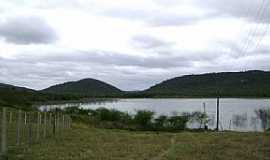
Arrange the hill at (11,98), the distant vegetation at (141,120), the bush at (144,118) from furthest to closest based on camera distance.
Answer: the bush at (144,118) → the hill at (11,98) → the distant vegetation at (141,120)

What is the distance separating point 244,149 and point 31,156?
10748 mm

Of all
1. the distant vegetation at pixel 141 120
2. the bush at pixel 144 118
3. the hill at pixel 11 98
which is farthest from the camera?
the bush at pixel 144 118

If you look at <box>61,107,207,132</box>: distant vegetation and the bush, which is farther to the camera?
the bush

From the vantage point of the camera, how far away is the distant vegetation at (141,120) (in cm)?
7750

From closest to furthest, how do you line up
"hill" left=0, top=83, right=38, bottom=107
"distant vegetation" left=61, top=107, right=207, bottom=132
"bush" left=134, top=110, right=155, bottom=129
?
"distant vegetation" left=61, top=107, right=207, bottom=132 → "hill" left=0, top=83, right=38, bottom=107 → "bush" left=134, top=110, right=155, bottom=129

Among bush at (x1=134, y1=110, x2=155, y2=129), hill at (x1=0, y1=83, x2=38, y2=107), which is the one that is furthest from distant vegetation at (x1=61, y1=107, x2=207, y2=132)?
hill at (x1=0, y1=83, x2=38, y2=107)

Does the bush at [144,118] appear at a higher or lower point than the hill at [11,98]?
lower

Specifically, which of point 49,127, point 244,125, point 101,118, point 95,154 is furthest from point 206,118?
point 95,154

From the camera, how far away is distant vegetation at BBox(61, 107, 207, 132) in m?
77.5

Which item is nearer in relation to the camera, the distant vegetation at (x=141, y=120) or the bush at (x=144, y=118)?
the distant vegetation at (x=141, y=120)

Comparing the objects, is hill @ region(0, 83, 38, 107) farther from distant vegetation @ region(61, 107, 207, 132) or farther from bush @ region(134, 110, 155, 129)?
bush @ region(134, 110, 155, 129)

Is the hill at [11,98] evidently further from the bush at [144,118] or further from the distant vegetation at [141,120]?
the bush at [144,118]

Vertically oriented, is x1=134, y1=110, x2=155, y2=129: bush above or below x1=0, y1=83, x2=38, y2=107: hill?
below

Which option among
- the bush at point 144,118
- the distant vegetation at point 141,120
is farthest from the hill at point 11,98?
the bush at point 144,118
